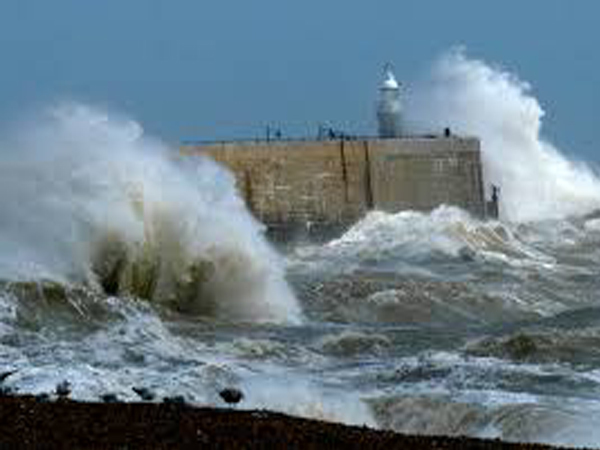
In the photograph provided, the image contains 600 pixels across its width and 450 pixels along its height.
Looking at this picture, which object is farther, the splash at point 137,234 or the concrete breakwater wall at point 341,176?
the concrete breakwater wall at point 341,176

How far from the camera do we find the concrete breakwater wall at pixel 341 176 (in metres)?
39.0

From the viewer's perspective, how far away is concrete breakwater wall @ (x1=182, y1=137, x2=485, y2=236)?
39.0 metres

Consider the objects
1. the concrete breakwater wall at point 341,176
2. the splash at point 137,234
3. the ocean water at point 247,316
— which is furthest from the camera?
the concrete breakwater wall at point 341,176

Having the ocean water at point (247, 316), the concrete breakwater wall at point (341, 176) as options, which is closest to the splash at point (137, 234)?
the ocean water at point (247, 316)

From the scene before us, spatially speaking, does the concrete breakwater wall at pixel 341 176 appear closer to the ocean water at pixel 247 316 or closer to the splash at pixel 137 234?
the ocean water at pixel 247 316

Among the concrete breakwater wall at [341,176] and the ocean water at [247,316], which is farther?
the concrete breakwater wall at [341,176]

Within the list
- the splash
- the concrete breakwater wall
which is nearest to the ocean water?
the splash

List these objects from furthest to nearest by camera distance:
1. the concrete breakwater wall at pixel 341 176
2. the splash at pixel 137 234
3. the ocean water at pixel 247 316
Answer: the concrete breakwater wall at pixel 341 176 → the splash at pixel 137 234 → the ocean water at pixel 247 316

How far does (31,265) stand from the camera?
17.3 m

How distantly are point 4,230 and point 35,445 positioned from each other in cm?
1286

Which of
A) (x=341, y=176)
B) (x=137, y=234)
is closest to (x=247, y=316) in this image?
(x=137, y=234)

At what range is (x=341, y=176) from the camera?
1570 inches

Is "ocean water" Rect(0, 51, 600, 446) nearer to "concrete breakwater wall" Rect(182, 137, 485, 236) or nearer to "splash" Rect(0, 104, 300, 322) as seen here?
"splash" Rect(0, 104, 300, 322)

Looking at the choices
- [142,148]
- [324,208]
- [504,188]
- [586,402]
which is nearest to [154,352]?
[586,402]
